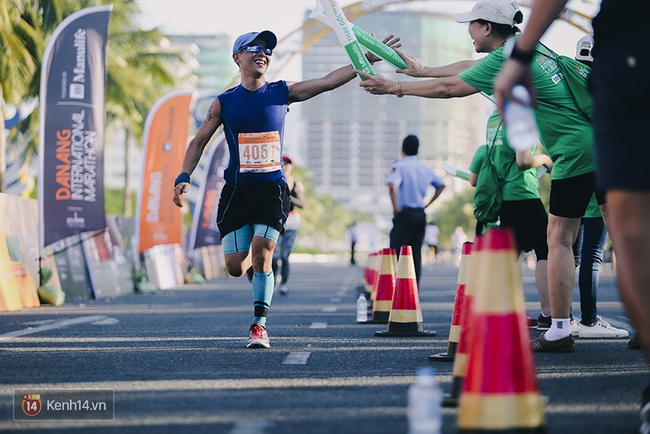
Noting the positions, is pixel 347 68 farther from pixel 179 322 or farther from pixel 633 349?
pixel 179 322

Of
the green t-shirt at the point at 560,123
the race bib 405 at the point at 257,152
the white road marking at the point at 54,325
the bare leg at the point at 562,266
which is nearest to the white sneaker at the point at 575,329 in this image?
the bare leg at the point at 562,266

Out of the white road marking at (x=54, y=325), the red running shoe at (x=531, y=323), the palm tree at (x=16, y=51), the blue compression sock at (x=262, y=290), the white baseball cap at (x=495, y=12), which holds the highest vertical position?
the palm tree at (x=16, y=51)

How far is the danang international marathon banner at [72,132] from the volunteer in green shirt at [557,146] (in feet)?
26.9

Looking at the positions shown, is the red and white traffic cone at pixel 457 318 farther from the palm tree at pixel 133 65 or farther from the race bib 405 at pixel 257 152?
the palm tree at pixel 133 65

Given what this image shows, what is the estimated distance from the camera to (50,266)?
46.9 feet

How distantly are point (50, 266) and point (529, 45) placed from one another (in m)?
11.6

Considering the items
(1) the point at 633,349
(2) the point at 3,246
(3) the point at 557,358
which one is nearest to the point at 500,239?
(3) the point at 557,358

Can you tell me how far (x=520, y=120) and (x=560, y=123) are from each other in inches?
144

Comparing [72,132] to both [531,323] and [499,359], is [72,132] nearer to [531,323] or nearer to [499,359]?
[531,323]

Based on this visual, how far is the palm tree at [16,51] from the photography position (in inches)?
888

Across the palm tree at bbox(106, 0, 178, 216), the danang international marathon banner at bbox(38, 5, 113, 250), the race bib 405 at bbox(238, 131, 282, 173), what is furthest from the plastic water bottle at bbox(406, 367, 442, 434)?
the palm tree at bbox(106, 0, 178, 216)

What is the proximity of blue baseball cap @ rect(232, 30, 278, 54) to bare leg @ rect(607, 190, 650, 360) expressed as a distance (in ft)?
14.3

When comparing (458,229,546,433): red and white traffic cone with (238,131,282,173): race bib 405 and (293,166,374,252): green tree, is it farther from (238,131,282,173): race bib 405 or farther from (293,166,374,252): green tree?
(293,166,374,252): green tree

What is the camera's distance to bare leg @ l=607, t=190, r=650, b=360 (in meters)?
3.51
